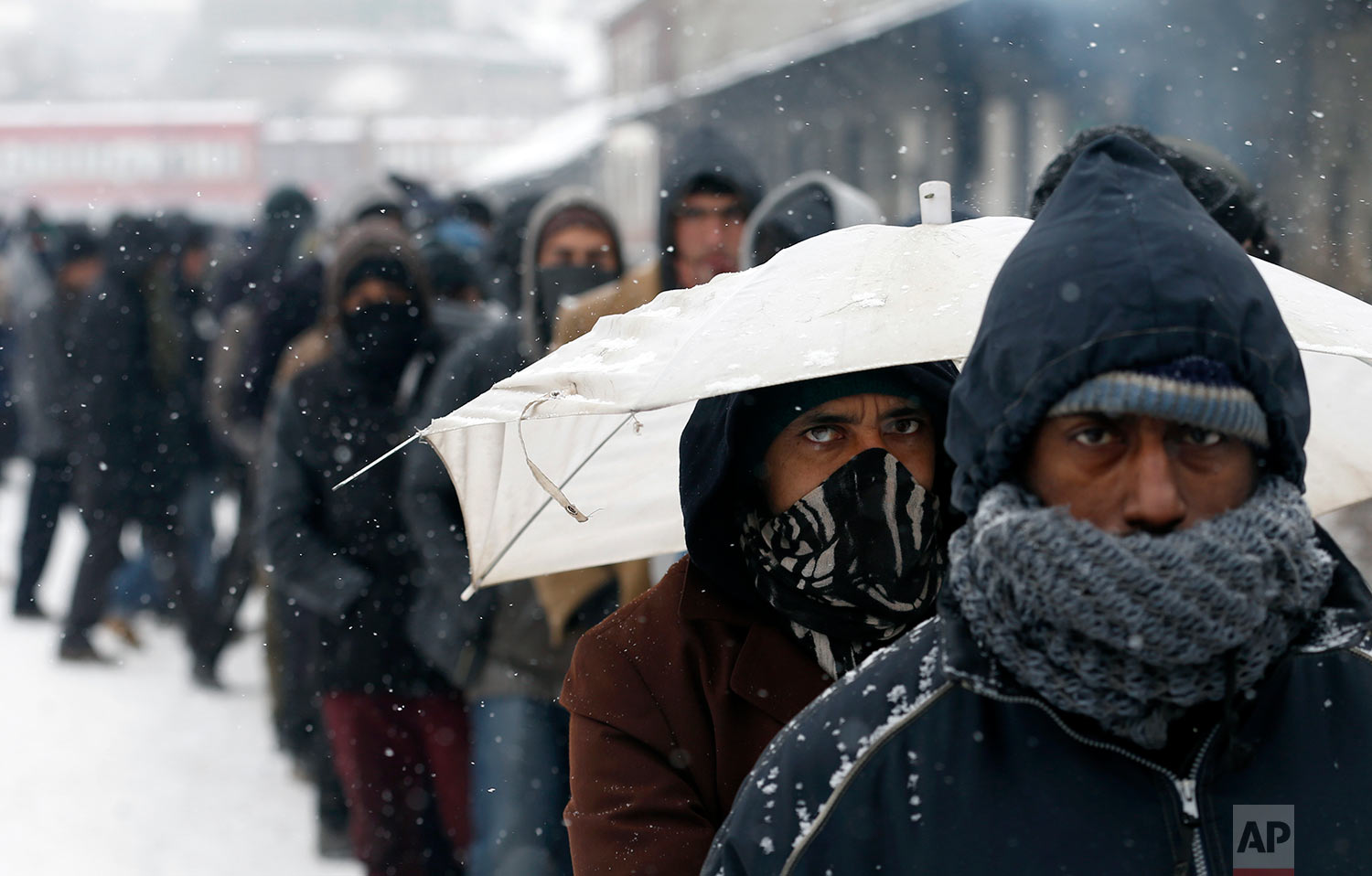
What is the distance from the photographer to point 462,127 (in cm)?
6969

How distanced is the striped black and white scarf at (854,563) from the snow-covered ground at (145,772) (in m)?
3.62

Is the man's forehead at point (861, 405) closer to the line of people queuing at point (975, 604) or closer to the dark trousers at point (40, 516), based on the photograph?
the line of people queuing at point (975, 604)

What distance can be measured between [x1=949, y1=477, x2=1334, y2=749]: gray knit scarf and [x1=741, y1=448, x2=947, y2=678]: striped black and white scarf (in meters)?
0.57

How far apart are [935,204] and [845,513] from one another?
42cm

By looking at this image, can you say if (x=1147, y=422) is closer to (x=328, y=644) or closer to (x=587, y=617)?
(x=587, y=617)

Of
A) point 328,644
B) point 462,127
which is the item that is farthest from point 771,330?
point 462,127

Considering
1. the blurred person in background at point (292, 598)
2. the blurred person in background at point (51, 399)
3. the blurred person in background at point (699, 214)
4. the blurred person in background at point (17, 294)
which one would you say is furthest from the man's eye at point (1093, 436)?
the blurred person in background at point (17, 294)

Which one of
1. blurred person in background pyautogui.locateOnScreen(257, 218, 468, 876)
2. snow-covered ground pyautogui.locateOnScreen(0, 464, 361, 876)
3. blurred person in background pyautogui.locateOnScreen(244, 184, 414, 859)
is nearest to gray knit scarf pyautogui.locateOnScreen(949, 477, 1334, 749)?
blurred person in background pyautogui.locateOnScreen(257, 218, 468, 876)

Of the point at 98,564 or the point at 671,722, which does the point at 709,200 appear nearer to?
the point at 671,722

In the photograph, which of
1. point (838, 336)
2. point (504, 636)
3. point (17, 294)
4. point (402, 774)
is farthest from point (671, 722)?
point (17, 294)

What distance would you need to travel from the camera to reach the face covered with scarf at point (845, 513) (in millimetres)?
2027

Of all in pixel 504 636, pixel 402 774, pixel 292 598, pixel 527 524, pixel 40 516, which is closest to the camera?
pixel 527 524

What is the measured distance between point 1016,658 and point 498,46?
86.8 m

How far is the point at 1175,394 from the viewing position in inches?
55.0
